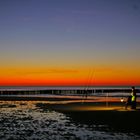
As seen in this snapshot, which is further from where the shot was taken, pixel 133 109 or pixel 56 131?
pixel 133 109

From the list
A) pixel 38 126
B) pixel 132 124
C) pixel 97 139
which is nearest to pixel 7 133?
pixel 38 126

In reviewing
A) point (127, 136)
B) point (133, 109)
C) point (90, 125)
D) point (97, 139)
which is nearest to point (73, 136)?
point (97, 139)

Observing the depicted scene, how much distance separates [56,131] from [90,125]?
2940 mm

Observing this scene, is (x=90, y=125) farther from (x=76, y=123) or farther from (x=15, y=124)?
(x=15, y=124)

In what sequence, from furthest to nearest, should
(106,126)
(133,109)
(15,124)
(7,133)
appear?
1. (133,109)
2. (15,124)
3. (106,126)
4. (7,133)

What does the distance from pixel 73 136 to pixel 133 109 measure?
13.7 metres

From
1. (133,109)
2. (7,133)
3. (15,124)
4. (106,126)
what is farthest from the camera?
(133,109)

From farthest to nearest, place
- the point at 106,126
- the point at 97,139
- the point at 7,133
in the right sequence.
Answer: the point at 106,126
the point at 7,133
the point at 97,139

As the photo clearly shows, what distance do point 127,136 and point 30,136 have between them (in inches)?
189

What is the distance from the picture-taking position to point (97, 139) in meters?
14.7

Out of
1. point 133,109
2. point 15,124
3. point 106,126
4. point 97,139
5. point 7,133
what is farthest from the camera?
point 133,109

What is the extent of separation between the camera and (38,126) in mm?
19078

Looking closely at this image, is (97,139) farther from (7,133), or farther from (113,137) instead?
(7,133)

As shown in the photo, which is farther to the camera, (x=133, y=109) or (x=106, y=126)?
(x=133, y=109)
